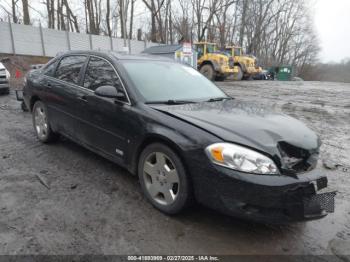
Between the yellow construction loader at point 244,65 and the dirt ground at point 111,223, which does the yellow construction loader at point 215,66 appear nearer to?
the yellow construction loader at point 244,65

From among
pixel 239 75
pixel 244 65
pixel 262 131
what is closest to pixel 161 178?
pixel 262 131

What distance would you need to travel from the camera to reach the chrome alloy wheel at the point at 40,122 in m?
4.93

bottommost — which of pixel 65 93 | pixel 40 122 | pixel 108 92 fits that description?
pixel 40 122

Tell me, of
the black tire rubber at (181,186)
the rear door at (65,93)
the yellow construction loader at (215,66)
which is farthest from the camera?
the yellow construction loader at (215,66)

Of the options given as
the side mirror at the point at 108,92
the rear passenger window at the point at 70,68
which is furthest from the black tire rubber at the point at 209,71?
the side mirror at the point at 108,92

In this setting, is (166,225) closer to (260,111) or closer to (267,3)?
(260,111)

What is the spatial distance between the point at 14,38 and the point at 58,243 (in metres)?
24.0

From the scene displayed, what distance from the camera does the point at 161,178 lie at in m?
3.05

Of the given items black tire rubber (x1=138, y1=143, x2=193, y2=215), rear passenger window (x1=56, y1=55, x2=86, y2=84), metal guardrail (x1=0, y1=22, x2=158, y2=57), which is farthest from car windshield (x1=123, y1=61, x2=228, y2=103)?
metal guardrail (x1=0, y1=22, x2=158, y2=57)

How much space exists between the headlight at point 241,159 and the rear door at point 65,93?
2.25 metres

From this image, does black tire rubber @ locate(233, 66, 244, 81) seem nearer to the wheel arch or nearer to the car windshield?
the car windshield

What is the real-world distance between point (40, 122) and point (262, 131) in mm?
3736

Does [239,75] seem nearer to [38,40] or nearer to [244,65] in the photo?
[244,65]

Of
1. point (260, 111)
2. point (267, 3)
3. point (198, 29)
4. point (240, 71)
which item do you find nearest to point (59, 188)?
point (260, 111)
